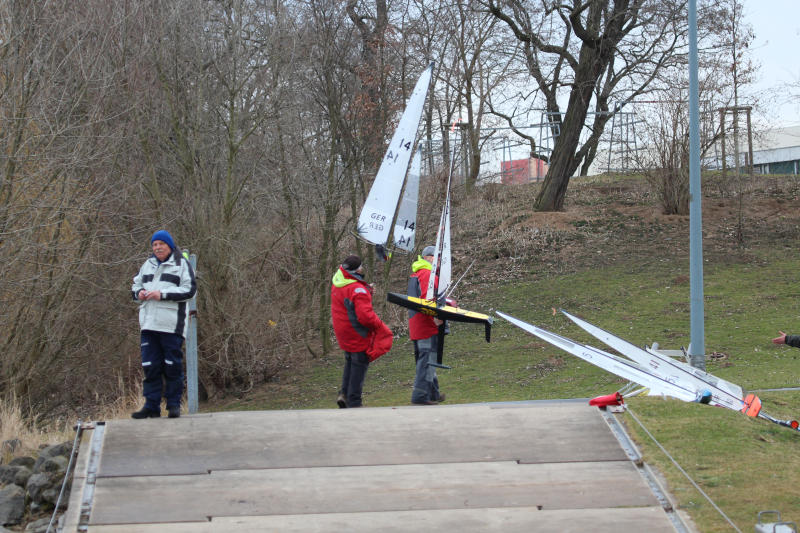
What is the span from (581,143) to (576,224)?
16.6ft

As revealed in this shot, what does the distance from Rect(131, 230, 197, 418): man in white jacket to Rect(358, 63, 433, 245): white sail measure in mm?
4125

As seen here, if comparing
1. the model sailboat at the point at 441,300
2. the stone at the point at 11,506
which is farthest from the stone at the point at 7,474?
the model sailboat at the point at 441,300

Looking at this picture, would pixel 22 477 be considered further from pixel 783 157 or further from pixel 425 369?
pixel 783 157

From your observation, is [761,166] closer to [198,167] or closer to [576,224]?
[576,224]

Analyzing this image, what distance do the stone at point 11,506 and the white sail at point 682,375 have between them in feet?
17.6

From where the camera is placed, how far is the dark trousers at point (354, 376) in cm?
938

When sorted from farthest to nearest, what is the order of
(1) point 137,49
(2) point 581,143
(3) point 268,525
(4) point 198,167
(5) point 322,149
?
(2) point 581,143 < (5) point 322,149 < (4) point 198,167 < (1) point 137,49 < (3) point 268,525

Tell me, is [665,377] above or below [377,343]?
below

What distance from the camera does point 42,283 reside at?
13766 millimetres

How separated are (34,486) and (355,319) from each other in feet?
12.0

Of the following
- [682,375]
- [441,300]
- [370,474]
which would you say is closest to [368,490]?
[370,474]

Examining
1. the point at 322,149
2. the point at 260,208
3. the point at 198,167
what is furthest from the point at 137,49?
the point at 322,149

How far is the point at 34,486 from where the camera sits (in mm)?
6883

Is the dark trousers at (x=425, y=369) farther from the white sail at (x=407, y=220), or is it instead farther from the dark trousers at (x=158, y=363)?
the dark trousers at (x=158, y=363)
